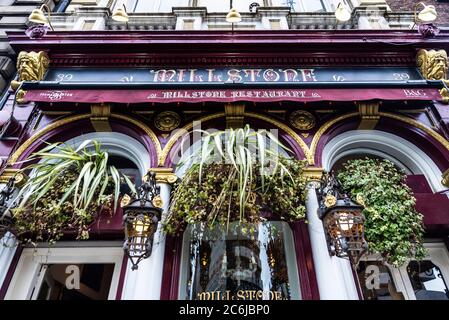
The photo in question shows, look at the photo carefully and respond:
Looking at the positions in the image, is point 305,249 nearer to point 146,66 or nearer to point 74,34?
point 146,66

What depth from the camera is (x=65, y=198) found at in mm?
3934

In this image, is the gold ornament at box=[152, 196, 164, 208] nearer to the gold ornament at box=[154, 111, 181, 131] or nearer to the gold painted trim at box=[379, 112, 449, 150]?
the gold ornament at box=[154, 111, 181, 131]

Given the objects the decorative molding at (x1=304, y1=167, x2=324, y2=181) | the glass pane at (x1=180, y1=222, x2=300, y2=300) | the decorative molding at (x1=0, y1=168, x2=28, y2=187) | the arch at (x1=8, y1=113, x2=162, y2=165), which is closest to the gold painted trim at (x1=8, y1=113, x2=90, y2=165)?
the arch at (x1=8, y1=113, x2=162, y2=165)

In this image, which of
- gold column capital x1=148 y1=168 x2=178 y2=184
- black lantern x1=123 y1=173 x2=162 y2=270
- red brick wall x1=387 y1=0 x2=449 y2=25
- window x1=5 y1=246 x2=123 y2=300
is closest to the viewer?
black lantern x1=123 y1=173 x2=162 y2=270

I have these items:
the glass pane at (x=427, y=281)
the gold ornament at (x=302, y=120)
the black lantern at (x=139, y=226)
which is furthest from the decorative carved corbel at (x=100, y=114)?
the glass pane at (x=427, y=281)

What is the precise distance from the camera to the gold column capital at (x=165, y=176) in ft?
15.3

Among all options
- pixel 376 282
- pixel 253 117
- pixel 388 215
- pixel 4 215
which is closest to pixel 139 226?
pixel 4 215

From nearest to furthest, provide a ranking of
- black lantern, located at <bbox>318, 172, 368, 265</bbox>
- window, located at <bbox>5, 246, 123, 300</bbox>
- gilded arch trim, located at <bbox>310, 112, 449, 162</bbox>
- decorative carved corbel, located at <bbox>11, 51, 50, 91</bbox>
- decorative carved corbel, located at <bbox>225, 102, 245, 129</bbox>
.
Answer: black lantern, located at <bbox>318, 172, 368, 265</bbox> → window, located at <bbox>5, 246, 123, 300</bbox> → gilded arch trim, located at <bbox>310, 112, 449, 162</bbox> → decorative carved corbel, located at <bbox>225, 102, 245, 129</bbox> → decorative carved corbel, located at <bbox>11, 51, 50, 91</bbox>

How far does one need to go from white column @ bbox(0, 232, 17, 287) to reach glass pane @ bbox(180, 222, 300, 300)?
2.68 meters

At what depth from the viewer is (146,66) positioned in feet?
19.4

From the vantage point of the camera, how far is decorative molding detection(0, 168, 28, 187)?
4.71 metres

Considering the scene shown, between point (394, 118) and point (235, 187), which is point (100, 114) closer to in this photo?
point (235, 187)

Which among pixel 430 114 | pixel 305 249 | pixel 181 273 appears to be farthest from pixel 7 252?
pixel 430 114

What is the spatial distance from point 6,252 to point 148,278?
2.38m
